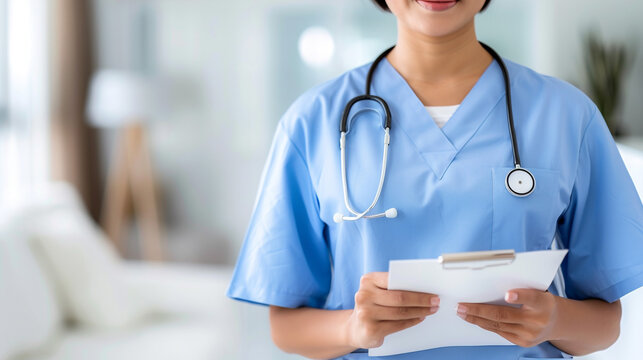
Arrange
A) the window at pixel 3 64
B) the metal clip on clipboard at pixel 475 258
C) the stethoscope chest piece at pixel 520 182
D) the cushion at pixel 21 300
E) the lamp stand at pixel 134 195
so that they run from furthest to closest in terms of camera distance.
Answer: the lamp stand at pixel 134 195 → the window at pixel 3 64 → the cushion at pixel 21 300 → the stethoscope chest piece at pixel 520 182 → the metal clip on clipboard at pixel 475 258

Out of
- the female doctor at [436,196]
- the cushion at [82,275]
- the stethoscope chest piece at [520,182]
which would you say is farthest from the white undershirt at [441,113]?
the cushion at [82,275]

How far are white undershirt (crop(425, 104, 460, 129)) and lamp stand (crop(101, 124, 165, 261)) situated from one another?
3.14 metres

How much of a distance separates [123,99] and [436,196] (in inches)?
118

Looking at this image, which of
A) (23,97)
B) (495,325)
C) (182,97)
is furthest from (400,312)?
(182,97)

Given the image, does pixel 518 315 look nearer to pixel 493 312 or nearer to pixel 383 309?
pixel 493 312

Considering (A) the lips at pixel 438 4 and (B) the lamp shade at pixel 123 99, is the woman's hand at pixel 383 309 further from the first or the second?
Result: (B) the lamp shade at pixel 123 99

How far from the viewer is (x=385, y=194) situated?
90cm

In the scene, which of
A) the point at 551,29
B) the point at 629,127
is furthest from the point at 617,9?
the point at 629,127

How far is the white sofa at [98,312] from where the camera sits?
2178 mm

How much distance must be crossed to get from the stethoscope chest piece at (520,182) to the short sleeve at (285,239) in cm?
28

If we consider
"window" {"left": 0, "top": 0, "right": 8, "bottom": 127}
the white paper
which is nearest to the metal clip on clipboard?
the white paper

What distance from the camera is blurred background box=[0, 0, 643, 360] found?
3.20m

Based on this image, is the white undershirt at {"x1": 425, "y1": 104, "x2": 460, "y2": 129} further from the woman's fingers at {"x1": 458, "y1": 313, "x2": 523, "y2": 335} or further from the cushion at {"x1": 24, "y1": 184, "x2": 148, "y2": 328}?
the cushion at {"x1": 24, "y1": 184, "x2": 148, "y2": 328}

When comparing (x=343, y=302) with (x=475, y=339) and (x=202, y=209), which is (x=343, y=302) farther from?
(x=202, y=209)
